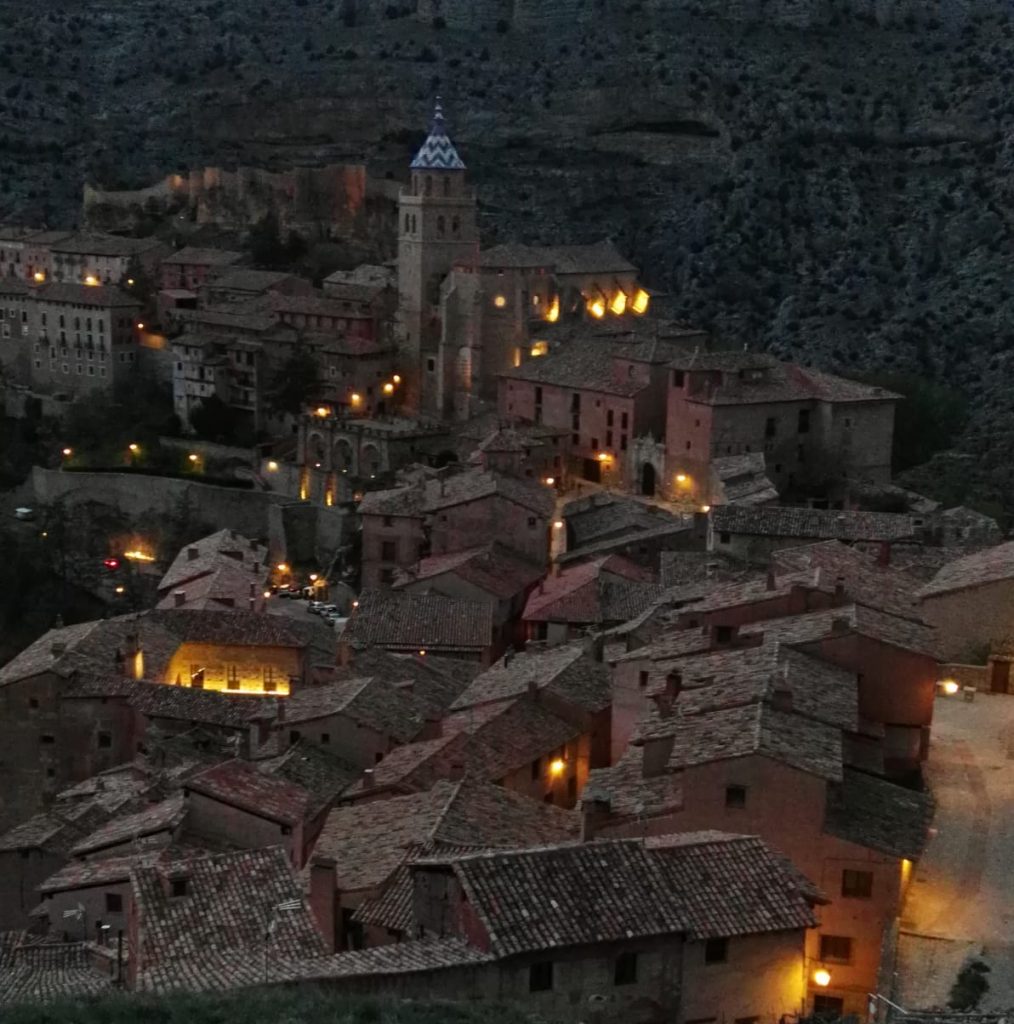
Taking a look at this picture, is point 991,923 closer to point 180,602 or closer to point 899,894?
point 899,894

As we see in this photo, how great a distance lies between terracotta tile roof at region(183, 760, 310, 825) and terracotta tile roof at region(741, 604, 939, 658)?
255 inches

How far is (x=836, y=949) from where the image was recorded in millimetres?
19531

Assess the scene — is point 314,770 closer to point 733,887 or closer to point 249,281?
point 733,887

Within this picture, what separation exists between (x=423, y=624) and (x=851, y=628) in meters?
15.7

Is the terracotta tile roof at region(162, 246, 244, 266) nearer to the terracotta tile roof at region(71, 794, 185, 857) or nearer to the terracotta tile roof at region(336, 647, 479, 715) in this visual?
the terracotta tile roof at region(336, 647, 479, 715)

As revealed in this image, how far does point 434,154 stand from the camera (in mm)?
60062

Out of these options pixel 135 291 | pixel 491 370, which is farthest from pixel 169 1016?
pixel 135 291

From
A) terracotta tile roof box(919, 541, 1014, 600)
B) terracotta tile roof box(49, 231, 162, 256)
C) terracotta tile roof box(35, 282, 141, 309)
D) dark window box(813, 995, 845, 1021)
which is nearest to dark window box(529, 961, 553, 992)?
dark window box(813, 995, 845, 1021)

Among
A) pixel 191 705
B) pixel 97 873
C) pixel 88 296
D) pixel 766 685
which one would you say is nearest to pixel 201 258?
pixel 88 296

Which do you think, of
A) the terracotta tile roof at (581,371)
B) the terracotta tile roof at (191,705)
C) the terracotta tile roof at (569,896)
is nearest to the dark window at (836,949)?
the terracotta tile roof at (569,896)

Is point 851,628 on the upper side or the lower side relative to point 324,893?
upper

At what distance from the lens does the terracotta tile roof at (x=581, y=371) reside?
165 ft

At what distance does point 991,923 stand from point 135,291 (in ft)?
189

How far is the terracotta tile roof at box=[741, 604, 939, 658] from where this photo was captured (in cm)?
2378
